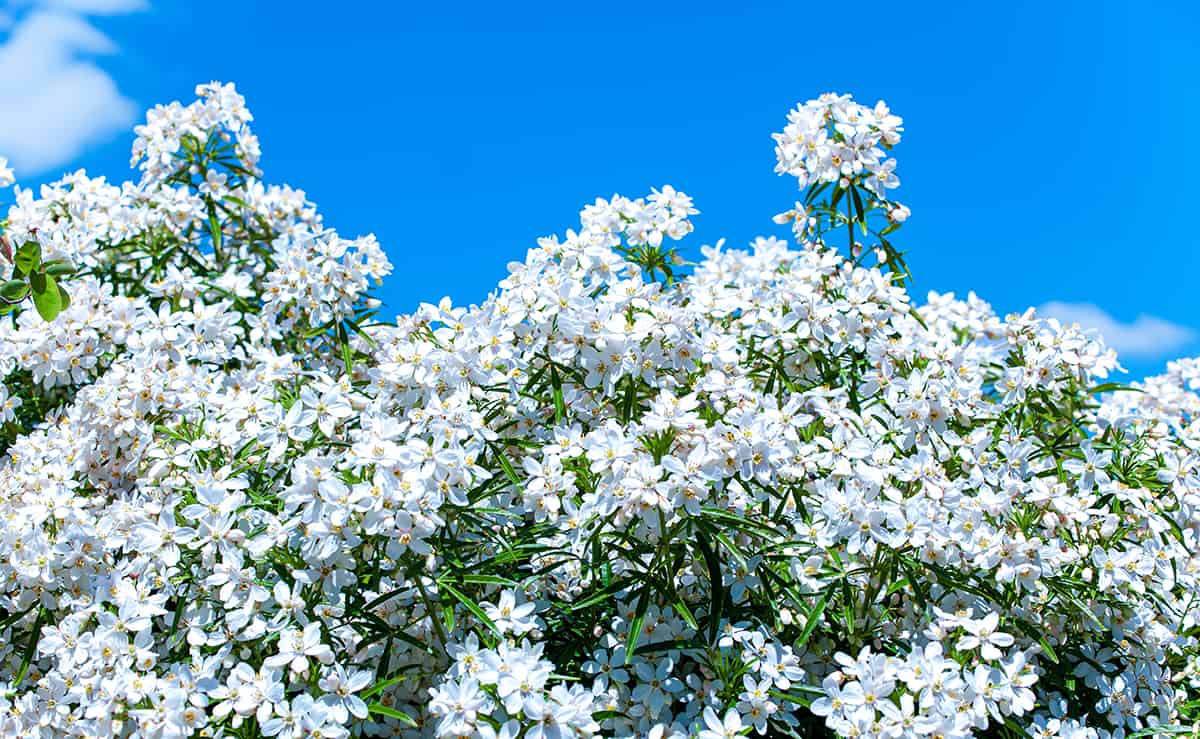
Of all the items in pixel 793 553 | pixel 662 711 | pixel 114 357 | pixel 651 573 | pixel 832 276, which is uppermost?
pixel 832 276

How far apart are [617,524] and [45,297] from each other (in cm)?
178

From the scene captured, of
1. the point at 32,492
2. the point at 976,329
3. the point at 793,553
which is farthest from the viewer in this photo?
the point at 976,329

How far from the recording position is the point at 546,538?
11.5 ft

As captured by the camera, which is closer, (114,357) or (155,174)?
→ (114,357)

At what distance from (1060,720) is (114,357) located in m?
4.11

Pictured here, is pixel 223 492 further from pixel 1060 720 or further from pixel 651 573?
pixel 1060 720

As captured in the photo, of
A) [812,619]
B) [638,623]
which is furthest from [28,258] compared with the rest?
[812,619]

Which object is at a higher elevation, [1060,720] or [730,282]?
[730,282]

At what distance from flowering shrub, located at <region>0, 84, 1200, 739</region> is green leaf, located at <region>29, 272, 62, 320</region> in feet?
0.39

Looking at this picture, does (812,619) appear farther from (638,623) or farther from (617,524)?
(617,524)

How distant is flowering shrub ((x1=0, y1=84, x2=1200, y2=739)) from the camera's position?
3062 mm

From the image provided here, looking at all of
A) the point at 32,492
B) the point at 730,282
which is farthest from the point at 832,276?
the point at 32,492

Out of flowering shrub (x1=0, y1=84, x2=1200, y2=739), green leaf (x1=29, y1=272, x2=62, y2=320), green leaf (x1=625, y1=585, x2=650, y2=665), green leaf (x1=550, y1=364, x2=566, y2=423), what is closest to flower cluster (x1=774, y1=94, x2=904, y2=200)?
flowering shrub (x1=0, y1=84, x2=1200, y2=739)

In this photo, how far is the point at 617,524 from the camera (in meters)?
2.95
